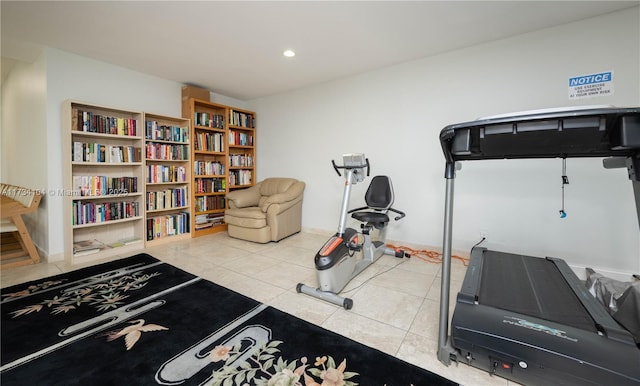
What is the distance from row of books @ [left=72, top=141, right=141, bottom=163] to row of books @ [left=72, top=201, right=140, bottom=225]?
1.74 ft

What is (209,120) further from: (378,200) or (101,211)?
→ (378,200)

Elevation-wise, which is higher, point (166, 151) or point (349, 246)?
point (166, 151)

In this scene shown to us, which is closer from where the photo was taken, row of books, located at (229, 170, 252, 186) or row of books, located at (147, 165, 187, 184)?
row of books, located at (147, 165, 187, 184)

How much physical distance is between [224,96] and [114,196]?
8.12 ft

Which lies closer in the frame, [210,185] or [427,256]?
[427,256]

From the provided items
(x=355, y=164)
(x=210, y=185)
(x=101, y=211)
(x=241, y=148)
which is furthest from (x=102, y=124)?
(x=355, y=164)

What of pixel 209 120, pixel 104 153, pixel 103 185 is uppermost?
pixel 209 120

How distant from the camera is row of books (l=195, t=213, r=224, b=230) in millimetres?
3951

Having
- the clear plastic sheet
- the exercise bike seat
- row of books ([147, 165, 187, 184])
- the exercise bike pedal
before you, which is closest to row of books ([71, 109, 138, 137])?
row of books ([147, 165, 187, 184])

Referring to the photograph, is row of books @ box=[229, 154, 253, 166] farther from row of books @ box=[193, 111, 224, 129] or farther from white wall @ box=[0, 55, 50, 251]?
white wall @ box=[0, 55, 50, 251]

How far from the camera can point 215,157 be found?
14.5 ft

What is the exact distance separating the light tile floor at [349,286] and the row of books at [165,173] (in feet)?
3.04

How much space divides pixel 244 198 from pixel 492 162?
11.2 feet

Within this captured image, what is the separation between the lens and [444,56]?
2957mm
